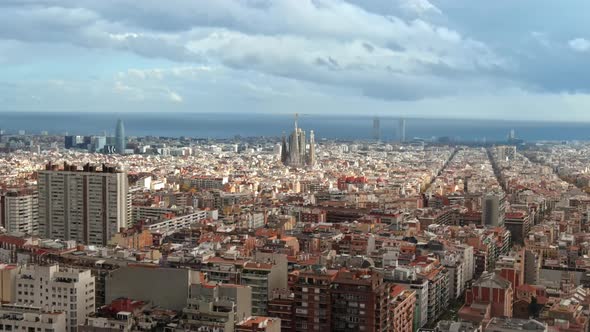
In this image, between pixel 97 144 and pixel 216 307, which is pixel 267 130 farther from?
pixel 216 307

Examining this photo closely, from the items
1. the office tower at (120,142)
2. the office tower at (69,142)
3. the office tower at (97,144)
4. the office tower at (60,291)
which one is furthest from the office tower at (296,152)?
the office tower at (60,291)

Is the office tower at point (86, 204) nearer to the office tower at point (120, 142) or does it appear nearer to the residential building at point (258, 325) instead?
the residential building at point (258, 325)

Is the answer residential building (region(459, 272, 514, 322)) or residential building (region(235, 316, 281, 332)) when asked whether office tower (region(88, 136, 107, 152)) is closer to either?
residential building (region(459, 272, 514, 322))

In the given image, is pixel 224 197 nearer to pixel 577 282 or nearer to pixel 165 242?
pixel 165 242

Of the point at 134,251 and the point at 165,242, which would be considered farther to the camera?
the point at 165,242

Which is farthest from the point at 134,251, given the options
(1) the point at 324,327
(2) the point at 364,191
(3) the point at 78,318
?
(2) the point at 364,191

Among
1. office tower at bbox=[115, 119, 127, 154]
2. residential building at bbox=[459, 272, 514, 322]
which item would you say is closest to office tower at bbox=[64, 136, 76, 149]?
office tower at bbox=[115, 119, 127, 154]
